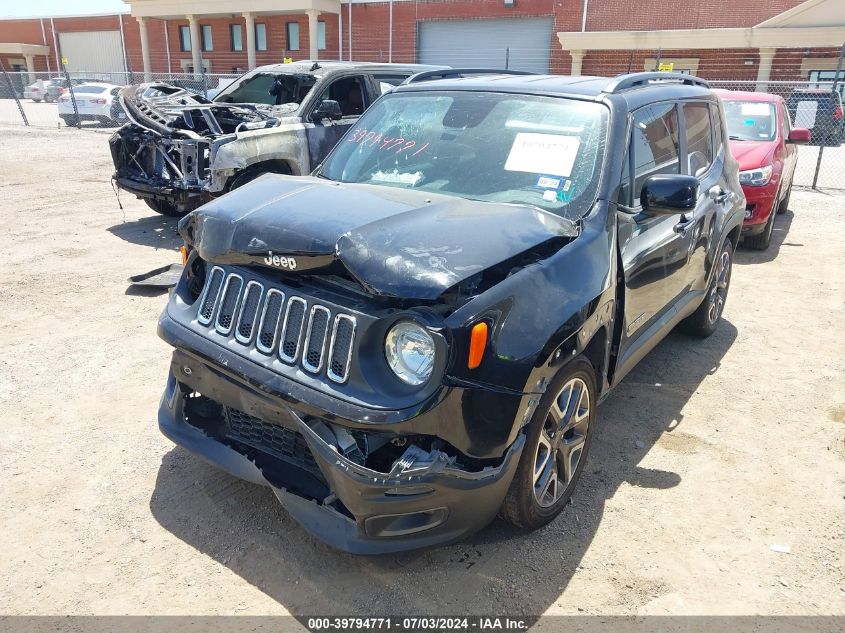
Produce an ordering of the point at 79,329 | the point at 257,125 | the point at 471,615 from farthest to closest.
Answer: the point at 257,125 < the point at 79,329 < the point at 471,615

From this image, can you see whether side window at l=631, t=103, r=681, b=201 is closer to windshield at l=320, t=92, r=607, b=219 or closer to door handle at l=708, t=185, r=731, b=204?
windshield at l=320, t=92, r=607, b=219

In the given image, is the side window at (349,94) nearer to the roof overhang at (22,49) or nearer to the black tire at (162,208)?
the black tire at (162,208)

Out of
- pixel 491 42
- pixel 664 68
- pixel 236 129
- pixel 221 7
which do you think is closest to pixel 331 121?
pixel 236 129

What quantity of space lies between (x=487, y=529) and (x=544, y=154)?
1835 millimetres

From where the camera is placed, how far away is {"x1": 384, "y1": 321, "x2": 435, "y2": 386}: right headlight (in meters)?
2.40

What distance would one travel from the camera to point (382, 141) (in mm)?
3992

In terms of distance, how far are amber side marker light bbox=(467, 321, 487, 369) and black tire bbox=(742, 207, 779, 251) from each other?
6.97 metres

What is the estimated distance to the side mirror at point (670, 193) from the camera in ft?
10.7

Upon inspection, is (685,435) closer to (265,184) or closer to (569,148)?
(569,148)

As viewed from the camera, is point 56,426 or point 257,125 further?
point 257,125

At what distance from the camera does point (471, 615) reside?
A: 2557mm

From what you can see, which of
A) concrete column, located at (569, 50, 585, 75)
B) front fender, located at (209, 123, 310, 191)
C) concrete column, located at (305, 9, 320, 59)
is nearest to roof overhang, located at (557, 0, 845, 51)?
concrete column, located at (569, 50, 585, 75)

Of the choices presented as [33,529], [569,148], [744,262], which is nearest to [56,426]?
[33,529]

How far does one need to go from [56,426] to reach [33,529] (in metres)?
0.97
